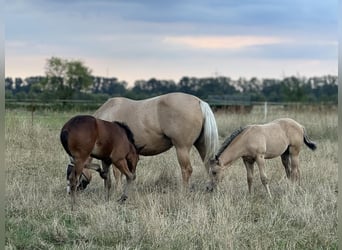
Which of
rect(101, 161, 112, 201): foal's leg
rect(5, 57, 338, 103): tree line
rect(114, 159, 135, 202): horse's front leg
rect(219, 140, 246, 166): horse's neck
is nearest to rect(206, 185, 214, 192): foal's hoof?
rect(219, 140, 246, 166): horse's neck

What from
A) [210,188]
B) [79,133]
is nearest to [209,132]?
[210,188]

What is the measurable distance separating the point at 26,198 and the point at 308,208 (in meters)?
3.45

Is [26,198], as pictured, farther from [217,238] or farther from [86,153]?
[217,238]

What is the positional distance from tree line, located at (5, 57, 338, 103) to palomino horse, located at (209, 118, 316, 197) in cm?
1922

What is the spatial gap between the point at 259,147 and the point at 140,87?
1595 inches

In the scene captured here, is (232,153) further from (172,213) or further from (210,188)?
(172,213)

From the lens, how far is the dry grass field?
4.73 meters

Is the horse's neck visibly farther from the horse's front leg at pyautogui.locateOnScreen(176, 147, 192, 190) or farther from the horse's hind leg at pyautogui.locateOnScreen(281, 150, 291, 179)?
the horse's hind leg at pyautogui.locateOnScreen(281, 150, 291, 179)

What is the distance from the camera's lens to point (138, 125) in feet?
25.8

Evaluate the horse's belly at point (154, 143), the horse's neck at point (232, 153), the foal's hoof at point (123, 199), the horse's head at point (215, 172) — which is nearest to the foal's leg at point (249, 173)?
the horse's neck at point (232, 153)

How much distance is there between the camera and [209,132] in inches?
306

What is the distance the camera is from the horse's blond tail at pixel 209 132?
7742 mm

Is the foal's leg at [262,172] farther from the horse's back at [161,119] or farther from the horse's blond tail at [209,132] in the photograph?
the horse's back at [161,119]

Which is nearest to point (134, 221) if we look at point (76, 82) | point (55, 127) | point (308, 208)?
point (308, 208)
